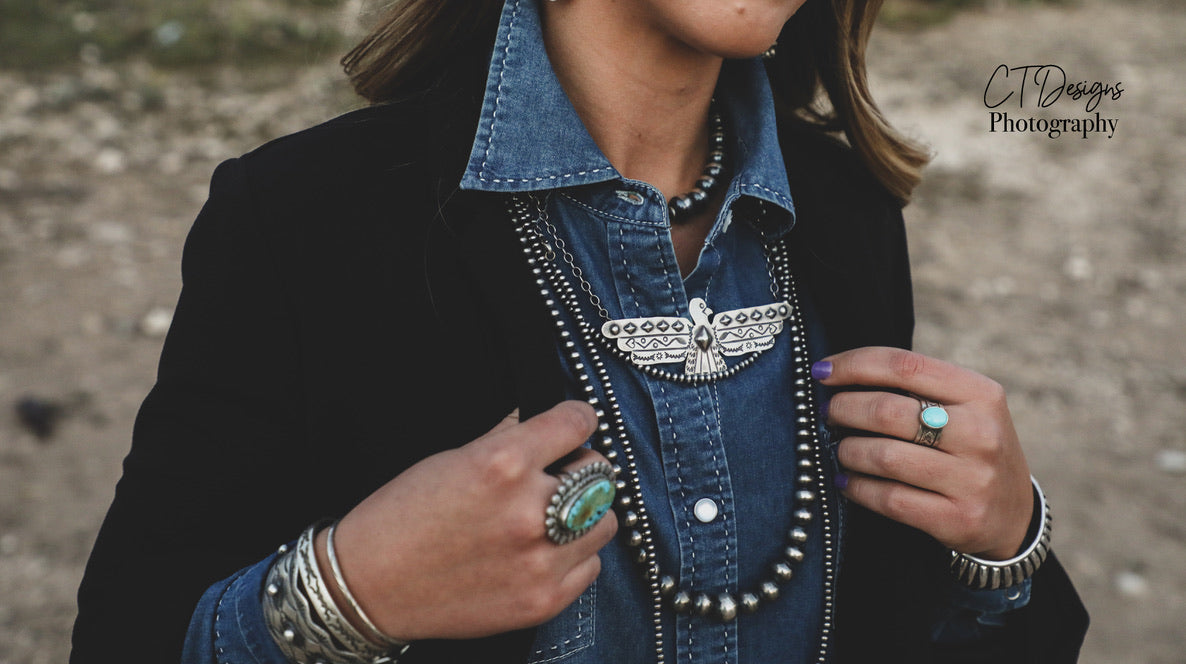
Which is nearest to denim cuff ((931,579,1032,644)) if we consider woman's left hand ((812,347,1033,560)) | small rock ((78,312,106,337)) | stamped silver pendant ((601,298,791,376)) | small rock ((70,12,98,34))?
woman's left hand ((812,347,1033,560))

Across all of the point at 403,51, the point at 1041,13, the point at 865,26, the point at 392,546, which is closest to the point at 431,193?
the point at 403,51

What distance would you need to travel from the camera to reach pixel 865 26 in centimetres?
174

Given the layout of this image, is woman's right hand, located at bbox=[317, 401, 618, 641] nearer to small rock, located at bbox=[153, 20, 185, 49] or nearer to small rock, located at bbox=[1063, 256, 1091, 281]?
small rock, located at bbox=[1063, 256, 1091, 281]

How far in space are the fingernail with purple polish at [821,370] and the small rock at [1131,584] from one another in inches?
111

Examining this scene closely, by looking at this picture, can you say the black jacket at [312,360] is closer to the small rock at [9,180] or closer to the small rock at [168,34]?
the small rock at [9,180]

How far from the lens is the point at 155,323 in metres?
4.32

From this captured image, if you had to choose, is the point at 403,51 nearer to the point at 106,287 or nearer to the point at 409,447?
the point at 409,447

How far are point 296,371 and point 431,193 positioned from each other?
304 millimetres

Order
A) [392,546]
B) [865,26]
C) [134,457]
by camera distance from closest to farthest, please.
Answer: [392,546] → [134,457] → [865,26]

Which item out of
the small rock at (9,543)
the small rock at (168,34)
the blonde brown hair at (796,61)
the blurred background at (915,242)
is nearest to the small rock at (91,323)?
the blurred background at (915,242)

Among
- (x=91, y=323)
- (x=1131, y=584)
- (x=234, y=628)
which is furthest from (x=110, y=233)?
(x=1131, y=584)

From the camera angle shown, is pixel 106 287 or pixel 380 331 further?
pixel 106 287

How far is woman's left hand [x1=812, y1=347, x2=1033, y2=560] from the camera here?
132 cm

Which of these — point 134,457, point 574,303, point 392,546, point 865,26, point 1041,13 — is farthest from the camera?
point 1041,13
